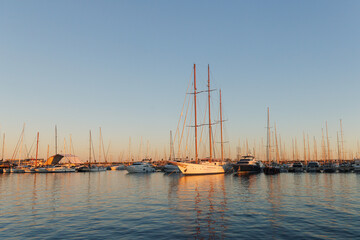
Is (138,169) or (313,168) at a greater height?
(313,168)

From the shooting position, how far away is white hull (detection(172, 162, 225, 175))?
54125mm

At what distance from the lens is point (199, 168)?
55.8 metres

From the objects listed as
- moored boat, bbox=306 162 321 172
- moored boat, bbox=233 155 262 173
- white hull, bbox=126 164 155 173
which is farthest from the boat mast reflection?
white hull, bbox=126 164 155 173

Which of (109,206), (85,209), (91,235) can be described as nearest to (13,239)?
(91,235)

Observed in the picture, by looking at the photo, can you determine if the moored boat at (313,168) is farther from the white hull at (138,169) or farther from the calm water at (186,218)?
the calm water at (186,218)

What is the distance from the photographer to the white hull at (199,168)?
54.1m

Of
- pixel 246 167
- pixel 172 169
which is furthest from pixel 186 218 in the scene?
pixel 172 169

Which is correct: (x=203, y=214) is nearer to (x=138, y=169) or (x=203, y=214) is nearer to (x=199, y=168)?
(x=199, y=168)

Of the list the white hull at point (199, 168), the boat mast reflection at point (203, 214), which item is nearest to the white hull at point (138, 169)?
the white hull at point (199, 168)

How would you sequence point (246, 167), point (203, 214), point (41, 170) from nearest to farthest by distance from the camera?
1. point (203, 214)
2. point (246, 167)
3. point (41, 170)

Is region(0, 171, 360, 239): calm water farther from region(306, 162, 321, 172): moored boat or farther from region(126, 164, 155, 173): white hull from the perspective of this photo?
region(126, 164, 155, 173): white hull

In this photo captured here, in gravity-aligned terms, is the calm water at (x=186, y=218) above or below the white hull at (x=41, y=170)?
above

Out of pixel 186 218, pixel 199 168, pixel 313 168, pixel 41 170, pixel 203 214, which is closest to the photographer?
pixel 186 218

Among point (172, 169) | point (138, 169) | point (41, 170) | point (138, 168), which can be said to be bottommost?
point (172, 169)
